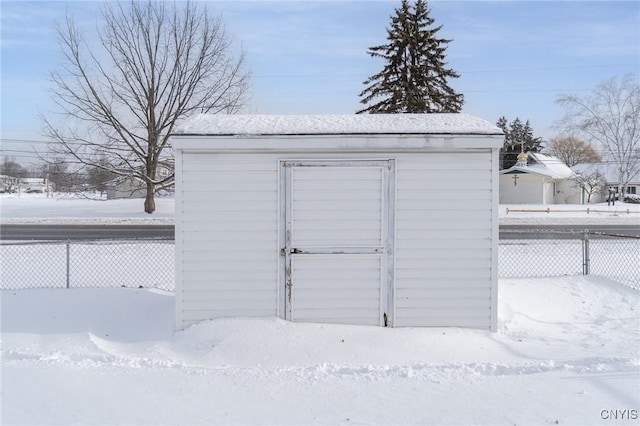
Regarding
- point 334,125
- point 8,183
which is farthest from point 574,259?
point 8,183

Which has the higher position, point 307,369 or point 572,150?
point 572,150

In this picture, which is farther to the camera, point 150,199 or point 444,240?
point 150,199

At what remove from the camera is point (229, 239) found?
233 inches

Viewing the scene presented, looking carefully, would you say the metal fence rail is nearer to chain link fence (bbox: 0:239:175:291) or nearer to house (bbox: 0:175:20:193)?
chain link fence (bbox: 0:239:175:291)

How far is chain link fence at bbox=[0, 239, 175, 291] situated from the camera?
912cm

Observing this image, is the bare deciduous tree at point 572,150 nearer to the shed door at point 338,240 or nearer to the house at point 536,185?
the house at point 536,185

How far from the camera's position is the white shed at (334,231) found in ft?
19.4

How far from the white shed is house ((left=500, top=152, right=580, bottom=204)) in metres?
41.7

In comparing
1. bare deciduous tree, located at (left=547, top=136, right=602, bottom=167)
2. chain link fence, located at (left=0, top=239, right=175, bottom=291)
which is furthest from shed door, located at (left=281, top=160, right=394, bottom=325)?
bare deciduous tree, located at (left=547, top=136, right=602, bottom=167)

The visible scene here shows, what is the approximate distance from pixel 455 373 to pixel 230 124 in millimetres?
3905

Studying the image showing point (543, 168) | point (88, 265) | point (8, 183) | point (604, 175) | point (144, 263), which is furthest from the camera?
point (8, 183)

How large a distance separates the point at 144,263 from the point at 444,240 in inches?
312

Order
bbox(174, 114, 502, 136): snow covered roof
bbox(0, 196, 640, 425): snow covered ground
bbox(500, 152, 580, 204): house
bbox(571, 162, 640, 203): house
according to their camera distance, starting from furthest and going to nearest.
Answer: bbox(571, 162, 640, 203): house < bbox(500, 152, 580, 204): house < bbox(174, 114, 502, 136): snow covered roof < bbox(0, 196, 640, 425): snow covered ground

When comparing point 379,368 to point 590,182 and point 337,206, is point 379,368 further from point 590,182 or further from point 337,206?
point 590,182
